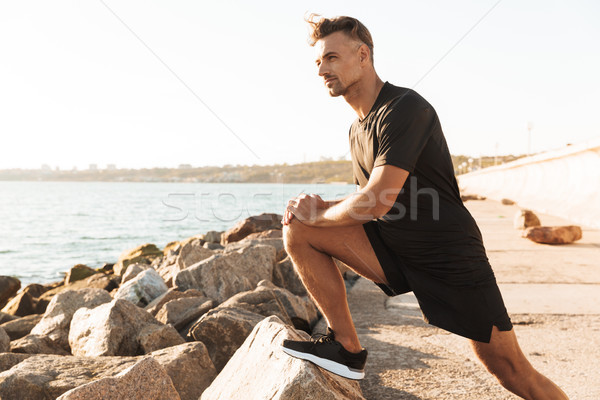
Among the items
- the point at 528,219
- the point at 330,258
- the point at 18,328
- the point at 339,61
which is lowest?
the point at 18,328

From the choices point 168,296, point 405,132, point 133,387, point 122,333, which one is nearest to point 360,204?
point 405,132

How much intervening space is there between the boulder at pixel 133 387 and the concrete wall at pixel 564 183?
1187 cm

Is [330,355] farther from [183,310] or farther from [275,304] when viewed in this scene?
[183,310]

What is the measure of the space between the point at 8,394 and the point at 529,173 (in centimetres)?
2446

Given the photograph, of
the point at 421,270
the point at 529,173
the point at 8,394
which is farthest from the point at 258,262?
the point at 529,173

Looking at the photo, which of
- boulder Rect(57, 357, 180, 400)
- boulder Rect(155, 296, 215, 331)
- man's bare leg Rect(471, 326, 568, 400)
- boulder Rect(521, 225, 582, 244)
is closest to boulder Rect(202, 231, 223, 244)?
boulder Rect(521, 225, 582, 244)

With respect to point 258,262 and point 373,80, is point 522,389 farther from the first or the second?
point 258,262

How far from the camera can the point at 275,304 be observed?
5.18 metres

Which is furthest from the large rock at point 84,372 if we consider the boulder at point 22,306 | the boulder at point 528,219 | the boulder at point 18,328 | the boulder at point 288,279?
the boulder at point 528,219

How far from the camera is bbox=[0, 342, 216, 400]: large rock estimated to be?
360 cm

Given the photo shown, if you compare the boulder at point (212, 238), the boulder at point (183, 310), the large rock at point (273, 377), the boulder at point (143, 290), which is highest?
the large rock at point (273, 377)

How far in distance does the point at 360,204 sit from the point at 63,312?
4.66 metres

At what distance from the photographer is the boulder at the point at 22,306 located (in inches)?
369

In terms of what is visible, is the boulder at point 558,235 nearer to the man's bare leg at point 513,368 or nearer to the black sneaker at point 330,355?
the man's bare leg at point 513,368
